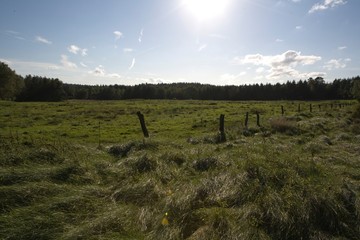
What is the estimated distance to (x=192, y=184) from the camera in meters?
7.38

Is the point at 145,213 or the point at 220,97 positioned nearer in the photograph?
the point at 145,213

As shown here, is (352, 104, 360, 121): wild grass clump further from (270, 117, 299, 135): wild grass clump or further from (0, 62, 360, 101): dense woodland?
(0, 62, 360, 101): dense woodland

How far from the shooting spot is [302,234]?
5637 millimetres

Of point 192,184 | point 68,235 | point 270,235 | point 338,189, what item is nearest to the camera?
point 68,235

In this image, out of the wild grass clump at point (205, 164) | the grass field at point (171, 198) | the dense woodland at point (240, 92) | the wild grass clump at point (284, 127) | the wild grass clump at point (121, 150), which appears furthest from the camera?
the dense woodland at point (240, 92)

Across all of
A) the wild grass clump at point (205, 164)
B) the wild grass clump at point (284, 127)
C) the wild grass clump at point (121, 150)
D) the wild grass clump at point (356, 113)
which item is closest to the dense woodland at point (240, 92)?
the wild grass clump at point (356, 113)

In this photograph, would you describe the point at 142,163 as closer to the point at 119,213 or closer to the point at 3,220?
the point at 119,213

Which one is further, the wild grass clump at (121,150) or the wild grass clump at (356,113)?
the wild grass clump at (356,113)

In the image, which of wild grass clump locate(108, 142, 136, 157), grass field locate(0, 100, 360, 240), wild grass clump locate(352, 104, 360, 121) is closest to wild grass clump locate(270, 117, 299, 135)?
grass field locate(0, 100, 360, 240)

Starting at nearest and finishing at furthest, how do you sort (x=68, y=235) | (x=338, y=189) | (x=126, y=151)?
(x=68, y=235), (x=338, y=189), (x=126, y=151)

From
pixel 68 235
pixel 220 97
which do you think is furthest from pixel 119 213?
pixel 220 97

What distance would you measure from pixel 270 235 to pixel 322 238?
39.9 inches

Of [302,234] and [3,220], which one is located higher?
[3,220]

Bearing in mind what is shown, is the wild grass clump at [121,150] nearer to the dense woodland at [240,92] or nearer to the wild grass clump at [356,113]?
the wild grass clump at [356,113]
